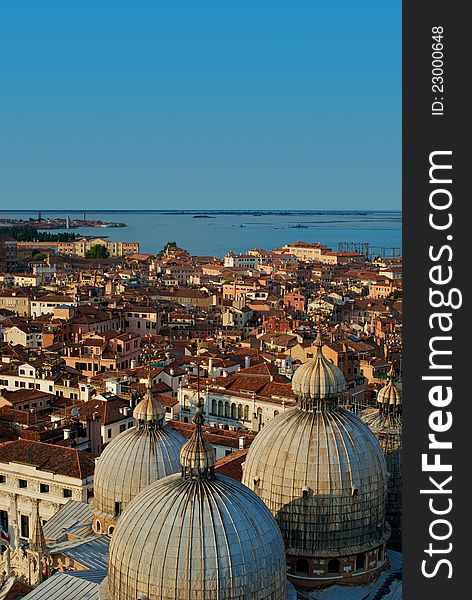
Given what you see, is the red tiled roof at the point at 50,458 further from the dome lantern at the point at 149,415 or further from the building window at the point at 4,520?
the dome lantern at the point at 149,415

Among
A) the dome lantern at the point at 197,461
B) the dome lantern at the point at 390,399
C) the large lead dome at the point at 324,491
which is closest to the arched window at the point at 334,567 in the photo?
the large lead dome at the point at 324,491

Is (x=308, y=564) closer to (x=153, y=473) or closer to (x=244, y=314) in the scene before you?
(x=153, y=473)

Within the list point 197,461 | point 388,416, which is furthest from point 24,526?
point 197,461

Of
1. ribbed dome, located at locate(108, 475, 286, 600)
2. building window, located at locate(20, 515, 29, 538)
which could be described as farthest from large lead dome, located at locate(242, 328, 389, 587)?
building window, located at locate(20, 515, 29, 538)

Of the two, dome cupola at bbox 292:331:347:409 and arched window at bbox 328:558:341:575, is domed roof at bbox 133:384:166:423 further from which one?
arched window at bbox 328:558:341:575

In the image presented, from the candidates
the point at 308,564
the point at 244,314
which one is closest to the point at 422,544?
the point at 308,564

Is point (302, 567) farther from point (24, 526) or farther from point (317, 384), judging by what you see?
point (24, 526)
